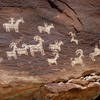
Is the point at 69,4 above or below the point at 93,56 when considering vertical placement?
above

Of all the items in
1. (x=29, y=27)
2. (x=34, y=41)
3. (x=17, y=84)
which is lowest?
(x=17, y=84)

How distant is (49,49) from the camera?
95.2 inches

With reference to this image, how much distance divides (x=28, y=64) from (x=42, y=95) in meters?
0.42

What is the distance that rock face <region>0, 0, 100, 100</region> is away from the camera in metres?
2.32

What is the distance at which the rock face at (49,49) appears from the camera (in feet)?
7.61

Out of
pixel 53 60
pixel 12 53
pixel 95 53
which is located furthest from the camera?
pixel 95 53

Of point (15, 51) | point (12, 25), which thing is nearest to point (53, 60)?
point (15, 51)

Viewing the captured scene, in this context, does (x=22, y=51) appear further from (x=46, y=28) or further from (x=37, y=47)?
(x=46, y=28)

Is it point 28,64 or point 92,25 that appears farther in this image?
point 92,25

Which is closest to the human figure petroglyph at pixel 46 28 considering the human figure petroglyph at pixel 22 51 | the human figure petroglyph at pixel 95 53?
the human figure petroglyph at pixel 22 51

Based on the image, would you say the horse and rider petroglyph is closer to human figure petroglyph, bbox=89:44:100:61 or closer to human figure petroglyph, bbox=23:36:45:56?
human figure petroglyph, bbox=23:36:45:56

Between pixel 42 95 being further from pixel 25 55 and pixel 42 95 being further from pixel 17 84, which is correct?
pixel 25 55

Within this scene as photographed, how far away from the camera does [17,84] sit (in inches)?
90.7

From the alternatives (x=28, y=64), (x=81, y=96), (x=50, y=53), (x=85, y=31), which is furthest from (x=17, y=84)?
(x=85, y=31)
